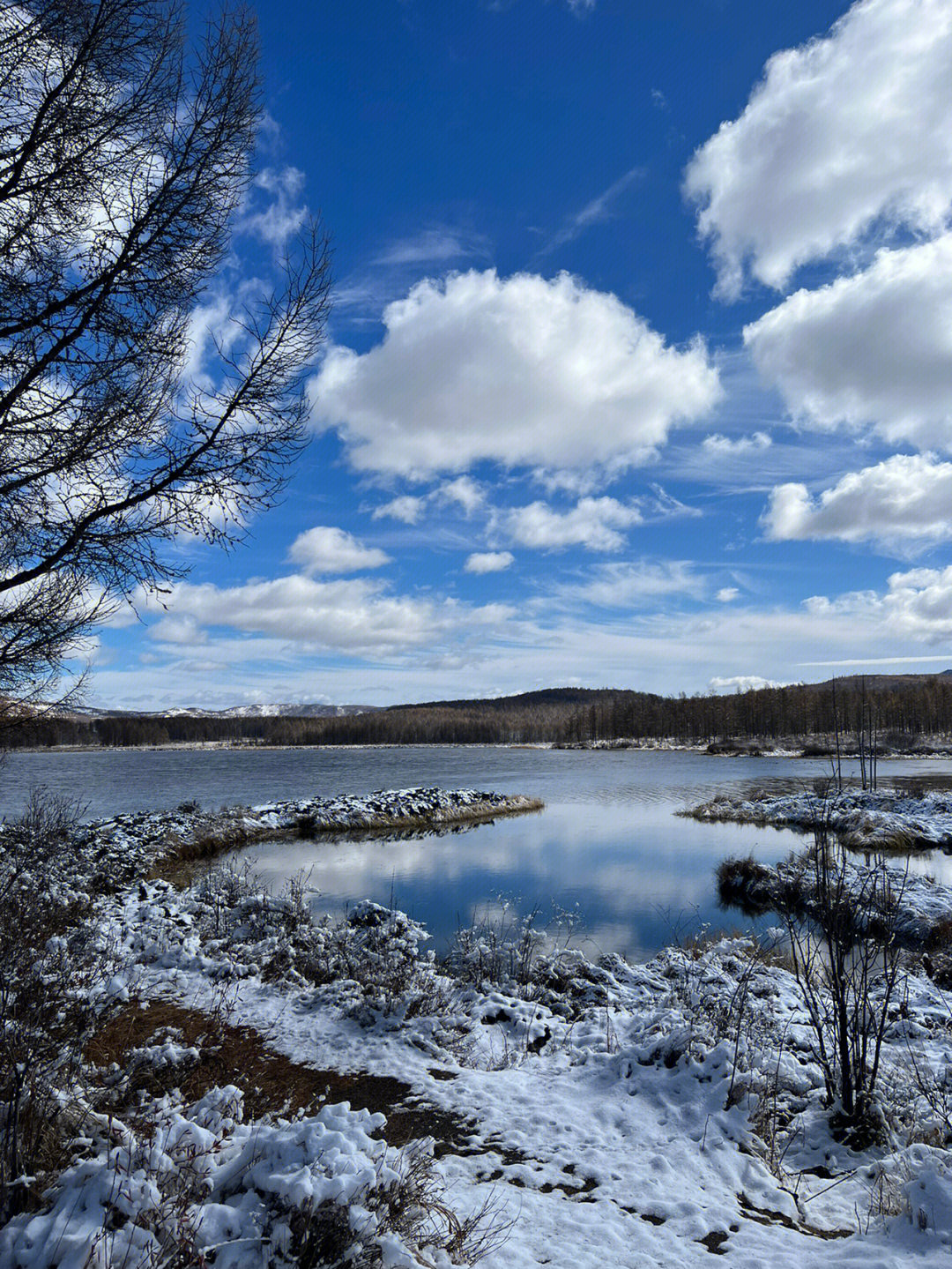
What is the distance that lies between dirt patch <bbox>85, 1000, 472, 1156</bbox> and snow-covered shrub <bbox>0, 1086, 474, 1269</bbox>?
129cm

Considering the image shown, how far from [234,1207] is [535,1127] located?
113 inches

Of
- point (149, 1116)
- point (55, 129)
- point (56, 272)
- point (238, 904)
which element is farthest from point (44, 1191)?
point (238, 904)

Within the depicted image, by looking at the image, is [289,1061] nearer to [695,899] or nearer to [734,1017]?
[734,1017]

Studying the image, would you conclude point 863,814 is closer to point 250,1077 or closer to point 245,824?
point 245,824

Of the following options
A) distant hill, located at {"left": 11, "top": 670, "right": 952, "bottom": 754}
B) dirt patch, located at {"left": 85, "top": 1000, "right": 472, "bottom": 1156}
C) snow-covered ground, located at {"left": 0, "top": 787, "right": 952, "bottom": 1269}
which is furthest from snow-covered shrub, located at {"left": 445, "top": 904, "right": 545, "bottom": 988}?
distant hill, located at {"left": 11, "top": 670, "right": 952, "bottom": 754}

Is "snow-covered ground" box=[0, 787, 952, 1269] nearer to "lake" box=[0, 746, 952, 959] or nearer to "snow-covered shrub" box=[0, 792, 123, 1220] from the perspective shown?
"snow-covered shrub" box=[0, 792, 123, 1220]

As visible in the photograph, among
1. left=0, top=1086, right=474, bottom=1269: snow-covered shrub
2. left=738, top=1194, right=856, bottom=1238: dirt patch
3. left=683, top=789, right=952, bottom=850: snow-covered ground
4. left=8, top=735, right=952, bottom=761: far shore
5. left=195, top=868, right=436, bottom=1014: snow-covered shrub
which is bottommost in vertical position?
left=8, top=735, right=952, bottom=761: far shore

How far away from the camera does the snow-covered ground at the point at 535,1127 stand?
306cm

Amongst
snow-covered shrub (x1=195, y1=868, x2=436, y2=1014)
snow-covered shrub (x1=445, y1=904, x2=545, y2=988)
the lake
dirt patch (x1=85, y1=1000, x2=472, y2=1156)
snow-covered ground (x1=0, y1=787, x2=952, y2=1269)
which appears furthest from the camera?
the lake

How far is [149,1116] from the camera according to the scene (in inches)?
157

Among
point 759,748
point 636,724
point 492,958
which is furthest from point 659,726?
point 492,958

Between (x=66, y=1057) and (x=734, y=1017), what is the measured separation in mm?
6185

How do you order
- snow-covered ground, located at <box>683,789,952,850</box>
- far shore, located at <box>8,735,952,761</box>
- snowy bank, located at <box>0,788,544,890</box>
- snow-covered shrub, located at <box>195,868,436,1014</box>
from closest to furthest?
1. snow-covered shrub, located at <box>195,868,436,1014</box>
2. snowy bank, located at <box>0,788,544,890</box>
3. snow-covered ground, located at <box>683,789,952,850</box>
4. far shore, located at <box>8,735,952,761</box>

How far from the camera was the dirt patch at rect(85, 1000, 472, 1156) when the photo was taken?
5250 mm
